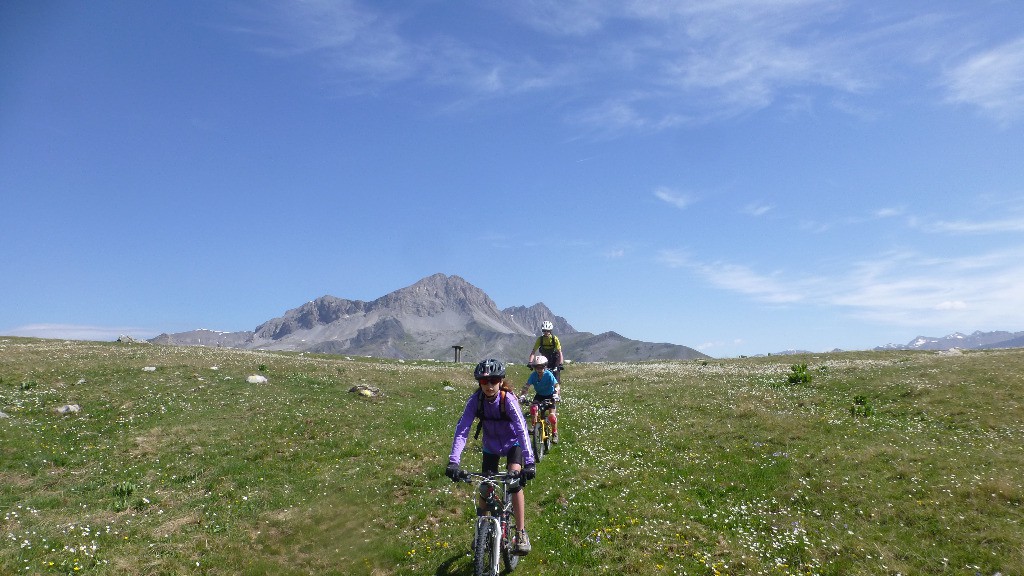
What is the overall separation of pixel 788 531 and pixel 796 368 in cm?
2642

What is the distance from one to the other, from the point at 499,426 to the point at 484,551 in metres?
2.40

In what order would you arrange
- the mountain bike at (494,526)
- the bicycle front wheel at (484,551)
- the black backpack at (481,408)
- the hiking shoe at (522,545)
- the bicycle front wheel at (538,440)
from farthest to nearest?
1. the bicycle front wheel at (538,440)
2. the black backpack at (481,408)
3. the hiking shoe at (522,545)
4. the mountain bike at (494,526)
5. the bicycle front wheel at (484,551)

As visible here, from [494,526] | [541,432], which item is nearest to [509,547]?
[494,526]

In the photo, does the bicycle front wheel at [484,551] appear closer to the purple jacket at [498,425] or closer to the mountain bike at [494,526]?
the mountain bike at [494,526]

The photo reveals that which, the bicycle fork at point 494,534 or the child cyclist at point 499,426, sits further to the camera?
the child cyclist at point 499,426

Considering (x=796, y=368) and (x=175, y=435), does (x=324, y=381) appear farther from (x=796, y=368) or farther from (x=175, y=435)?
(x=796, y=368)

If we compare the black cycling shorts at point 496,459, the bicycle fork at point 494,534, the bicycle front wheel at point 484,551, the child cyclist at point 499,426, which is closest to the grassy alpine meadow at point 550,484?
the child cyclist at point 499,426

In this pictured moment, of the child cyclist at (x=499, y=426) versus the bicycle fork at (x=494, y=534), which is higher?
the child cyclist at (x=499, y=426)

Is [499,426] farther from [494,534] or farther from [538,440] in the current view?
[538,440]

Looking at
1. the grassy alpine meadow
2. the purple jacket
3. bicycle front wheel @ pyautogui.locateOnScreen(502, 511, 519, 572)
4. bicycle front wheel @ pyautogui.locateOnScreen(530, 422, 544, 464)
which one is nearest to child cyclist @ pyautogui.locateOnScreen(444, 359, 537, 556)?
the purple jacket

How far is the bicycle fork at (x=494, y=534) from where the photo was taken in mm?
9122

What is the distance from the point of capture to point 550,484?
Result: 1558 centimetres

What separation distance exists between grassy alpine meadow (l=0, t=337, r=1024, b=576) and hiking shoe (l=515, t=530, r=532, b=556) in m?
0.98

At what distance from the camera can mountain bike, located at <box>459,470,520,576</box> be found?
899 centimetres
